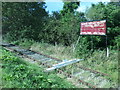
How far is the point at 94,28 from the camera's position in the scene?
7.07m

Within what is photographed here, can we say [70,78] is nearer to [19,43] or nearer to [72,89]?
[72,89]

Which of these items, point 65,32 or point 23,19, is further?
point 23,19

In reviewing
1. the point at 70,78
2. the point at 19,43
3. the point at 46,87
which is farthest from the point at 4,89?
the point at 19,43

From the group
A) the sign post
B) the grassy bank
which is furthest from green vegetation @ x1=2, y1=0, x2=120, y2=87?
the sign post

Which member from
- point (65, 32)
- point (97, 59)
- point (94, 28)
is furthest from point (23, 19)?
point (97, 59)

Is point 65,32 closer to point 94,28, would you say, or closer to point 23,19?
point 94,28

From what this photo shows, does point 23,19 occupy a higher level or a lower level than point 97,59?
higher

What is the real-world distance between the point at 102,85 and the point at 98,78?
1.75 ft

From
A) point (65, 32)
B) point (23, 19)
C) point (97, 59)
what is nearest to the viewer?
point (97, 59)

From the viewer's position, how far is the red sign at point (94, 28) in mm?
6656

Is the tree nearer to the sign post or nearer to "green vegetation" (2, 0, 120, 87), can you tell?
"green vegetation" (2, 0, 120, 87)

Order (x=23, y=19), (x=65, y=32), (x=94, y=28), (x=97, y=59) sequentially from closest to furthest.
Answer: (x=97, y=59), (x=94, y=28), (x=65, y=32), (x=23, y=19)

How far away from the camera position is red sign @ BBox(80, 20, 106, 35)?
666 cm

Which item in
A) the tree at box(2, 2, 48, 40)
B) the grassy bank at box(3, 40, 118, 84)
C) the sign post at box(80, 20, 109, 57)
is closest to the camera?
the grassy bank at box(3, 40, 118, 84)
